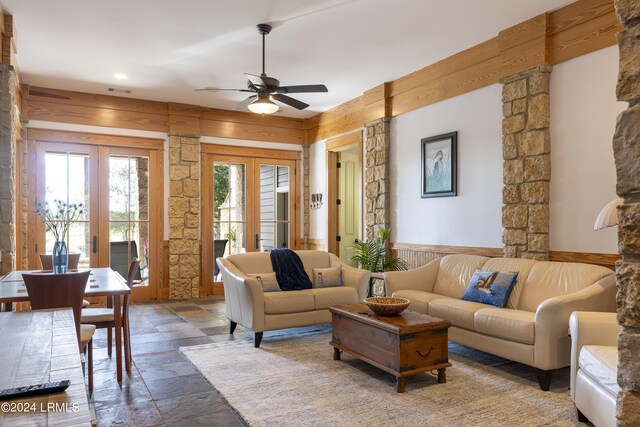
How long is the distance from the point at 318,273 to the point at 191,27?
292cm

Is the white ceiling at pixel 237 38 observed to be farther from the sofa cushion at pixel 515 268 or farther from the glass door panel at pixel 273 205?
the sofa cushion at pixel 515 268

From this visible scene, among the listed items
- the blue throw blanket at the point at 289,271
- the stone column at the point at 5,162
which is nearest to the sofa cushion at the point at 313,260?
the blue throw blanket at the point at 289,271

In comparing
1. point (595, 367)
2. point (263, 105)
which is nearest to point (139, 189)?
point (263, 105)

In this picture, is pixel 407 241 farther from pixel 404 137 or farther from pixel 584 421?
pixel 584 421

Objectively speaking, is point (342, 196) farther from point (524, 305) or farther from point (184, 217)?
point (524, 305)

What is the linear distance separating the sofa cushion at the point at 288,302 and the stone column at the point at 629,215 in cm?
354

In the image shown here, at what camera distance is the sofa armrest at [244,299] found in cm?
434

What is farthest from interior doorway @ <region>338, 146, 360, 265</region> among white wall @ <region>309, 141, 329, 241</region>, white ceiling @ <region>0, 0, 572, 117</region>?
white ceiling @ <region>0, 0, 572, 117</region>

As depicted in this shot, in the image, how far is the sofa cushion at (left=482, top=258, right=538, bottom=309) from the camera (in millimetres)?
3996

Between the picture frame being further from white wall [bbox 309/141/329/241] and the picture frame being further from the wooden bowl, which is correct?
white wall [bbox 309/141/329/241]

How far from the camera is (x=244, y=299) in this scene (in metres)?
4.47

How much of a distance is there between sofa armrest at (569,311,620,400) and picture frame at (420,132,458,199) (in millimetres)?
2576

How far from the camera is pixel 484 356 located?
4.00 metres

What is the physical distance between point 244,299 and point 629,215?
3.77 meters
